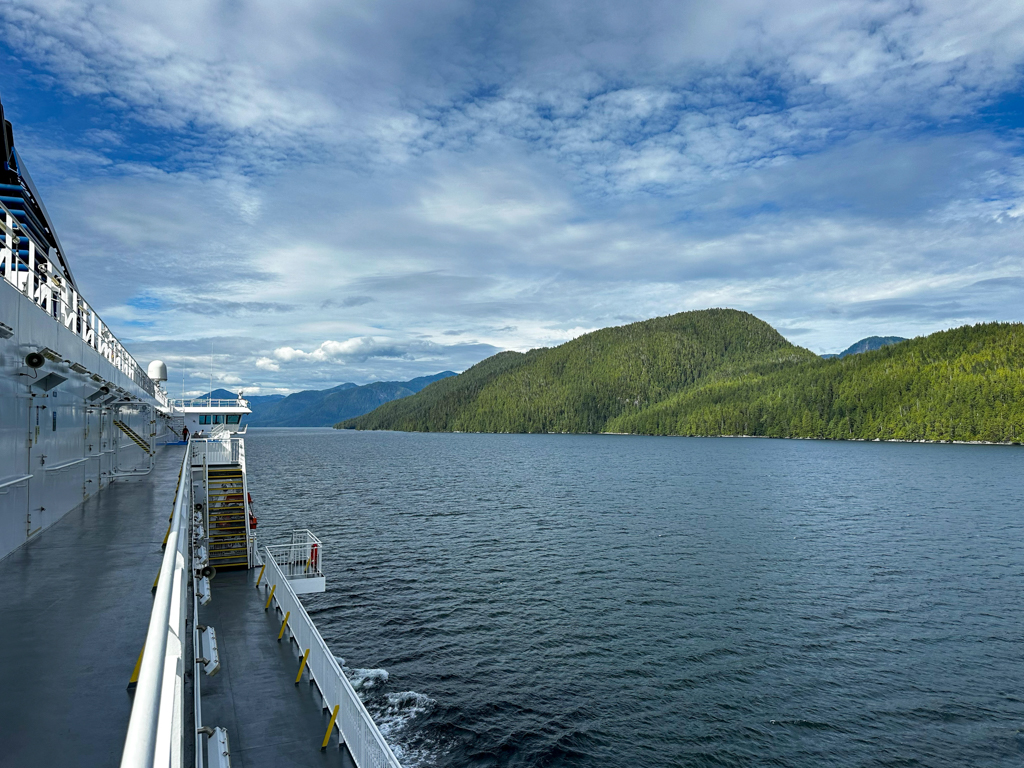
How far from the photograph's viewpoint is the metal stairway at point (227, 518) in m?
26.5

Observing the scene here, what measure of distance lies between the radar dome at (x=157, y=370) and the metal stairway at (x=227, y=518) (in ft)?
117

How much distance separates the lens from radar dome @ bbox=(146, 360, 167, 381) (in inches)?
2298

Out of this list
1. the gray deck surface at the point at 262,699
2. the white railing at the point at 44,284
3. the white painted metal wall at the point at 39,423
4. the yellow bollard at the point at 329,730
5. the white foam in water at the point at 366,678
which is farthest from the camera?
the white foam in water at the point at 366,678

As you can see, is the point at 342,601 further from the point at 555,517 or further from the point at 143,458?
the point at 555,517

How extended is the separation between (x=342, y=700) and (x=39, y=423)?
8803 millimetres

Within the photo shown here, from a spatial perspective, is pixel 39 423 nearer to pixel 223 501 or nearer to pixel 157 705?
pixel 157 705

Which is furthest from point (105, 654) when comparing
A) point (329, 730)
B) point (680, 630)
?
point (680, 630)

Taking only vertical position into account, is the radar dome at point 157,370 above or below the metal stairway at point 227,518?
above

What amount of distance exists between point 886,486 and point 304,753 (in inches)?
2938

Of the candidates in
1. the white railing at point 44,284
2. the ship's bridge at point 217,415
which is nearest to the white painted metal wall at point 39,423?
the white railing at point 44,284

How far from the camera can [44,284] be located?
14.7m

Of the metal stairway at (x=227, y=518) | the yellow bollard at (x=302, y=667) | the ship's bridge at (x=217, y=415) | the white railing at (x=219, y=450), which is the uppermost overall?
the ship's bridge at (x=217, y=415)

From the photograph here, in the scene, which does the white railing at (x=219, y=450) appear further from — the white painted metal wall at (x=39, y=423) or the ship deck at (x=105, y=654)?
the white painted metal wall at (x=39, y=423)

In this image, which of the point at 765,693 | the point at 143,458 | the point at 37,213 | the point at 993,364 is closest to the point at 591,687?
the point at 765,693
